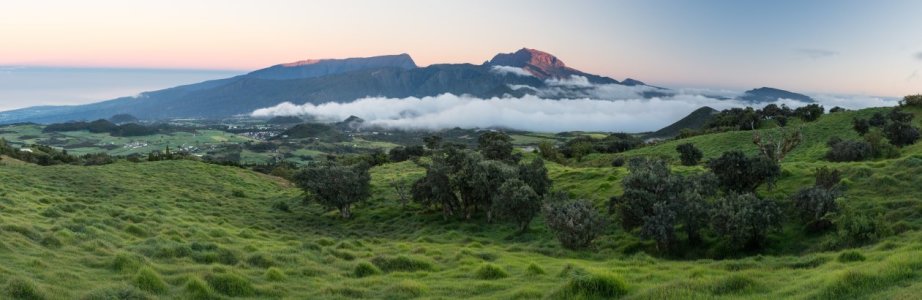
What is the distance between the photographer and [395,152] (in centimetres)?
13638

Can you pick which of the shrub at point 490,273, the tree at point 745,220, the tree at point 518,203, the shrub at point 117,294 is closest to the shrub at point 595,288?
the shrub at point 490,273

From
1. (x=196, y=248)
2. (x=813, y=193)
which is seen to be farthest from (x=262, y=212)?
(x=813, y=193)

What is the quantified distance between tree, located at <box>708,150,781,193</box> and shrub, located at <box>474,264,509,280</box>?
2390 centimetres

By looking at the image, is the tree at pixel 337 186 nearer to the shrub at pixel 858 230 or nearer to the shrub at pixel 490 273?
the shrub at pixel 490 273

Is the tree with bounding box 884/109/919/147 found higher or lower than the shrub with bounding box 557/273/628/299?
higher

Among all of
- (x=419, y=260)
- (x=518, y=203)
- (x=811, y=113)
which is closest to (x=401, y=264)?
(x=419, y=260)

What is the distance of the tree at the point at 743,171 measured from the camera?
120 ft

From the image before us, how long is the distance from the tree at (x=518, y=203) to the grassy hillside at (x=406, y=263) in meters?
1.62

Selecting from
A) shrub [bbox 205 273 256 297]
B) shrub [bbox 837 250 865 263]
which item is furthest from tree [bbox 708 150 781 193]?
shrub [bbox 205 273 256 297]

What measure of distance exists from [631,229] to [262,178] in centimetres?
7199

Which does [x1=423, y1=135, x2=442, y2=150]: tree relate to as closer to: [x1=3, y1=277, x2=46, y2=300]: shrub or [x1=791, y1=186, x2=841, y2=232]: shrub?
[x1=791, y1=186, x2=841, y2=232]: shrub

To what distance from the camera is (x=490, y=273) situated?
21688 mm

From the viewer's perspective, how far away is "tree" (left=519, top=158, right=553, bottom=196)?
1886 inches

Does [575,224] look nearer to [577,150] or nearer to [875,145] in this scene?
[875,145]
